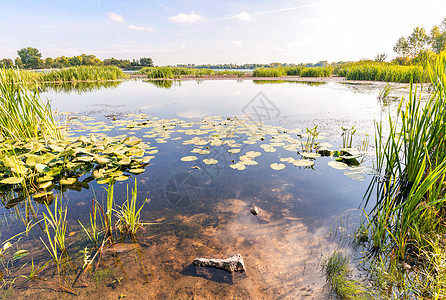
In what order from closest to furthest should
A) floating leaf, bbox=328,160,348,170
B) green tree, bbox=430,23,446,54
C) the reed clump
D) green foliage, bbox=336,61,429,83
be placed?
the reed clump < floating leaf, bbox=328,160,348,170 < green foliage, bbox=336,61,429,83 < green tree, bbox=430,23,446,54

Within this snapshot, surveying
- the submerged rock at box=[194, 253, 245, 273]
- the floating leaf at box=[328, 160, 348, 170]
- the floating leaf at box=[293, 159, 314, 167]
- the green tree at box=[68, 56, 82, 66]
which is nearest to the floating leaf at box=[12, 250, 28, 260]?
the submerged rock at box=[194, 253, 245, 273]

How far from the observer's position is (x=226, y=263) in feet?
5.26

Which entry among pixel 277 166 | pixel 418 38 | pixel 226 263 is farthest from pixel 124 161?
pixel 418 38

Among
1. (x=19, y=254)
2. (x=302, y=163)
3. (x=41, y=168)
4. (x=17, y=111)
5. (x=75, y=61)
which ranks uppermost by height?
(x=75, y=61)

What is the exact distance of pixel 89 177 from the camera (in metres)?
3.07

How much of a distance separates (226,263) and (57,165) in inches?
112

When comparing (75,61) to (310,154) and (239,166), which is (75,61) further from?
(310,154)

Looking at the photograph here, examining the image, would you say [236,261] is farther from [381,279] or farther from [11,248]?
[11,248]

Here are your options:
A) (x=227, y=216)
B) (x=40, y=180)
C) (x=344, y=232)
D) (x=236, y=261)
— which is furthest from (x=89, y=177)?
(x=344, y=232)

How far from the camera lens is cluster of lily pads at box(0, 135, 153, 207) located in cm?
257

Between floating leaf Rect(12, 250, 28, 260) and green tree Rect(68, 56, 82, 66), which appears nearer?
floating leaf Rect(12, 250, 28, 260)

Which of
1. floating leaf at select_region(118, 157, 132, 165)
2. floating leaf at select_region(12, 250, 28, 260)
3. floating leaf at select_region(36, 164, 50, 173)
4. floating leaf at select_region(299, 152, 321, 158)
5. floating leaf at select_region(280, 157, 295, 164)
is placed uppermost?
floating leaf at select_region(36, 164, 50, 173)

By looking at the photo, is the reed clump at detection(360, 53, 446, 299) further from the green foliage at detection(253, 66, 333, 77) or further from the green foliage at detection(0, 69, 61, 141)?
the green foliage at detection(253, 66, 333, 77)

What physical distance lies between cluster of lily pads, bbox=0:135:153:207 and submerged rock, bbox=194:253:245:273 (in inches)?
58.5
